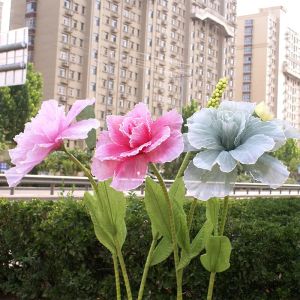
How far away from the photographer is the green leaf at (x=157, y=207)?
1.38 m

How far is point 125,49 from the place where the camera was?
66.6 meters

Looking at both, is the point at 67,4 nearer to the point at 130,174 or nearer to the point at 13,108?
the point at 13,108

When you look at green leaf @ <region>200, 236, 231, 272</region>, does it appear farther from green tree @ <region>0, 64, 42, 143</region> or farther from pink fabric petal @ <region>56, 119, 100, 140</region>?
green tree @ <region>0, 64, 42, 143</region>

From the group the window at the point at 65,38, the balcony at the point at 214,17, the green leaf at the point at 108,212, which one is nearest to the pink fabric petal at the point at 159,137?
the green leaf at the point at 108,212

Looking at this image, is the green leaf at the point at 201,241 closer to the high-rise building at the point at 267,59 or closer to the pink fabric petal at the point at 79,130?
the pink fabric petal at the point at 79,130

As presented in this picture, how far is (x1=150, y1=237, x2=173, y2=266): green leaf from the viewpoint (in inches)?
56.9

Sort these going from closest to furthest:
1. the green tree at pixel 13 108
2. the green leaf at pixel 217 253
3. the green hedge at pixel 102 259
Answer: the green leaf at pixel 217 253, the green hedge at pixel 102 259, the green tree at pixel 13 108

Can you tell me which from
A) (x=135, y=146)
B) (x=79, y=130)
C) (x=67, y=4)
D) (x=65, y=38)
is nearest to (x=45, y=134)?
(x=79, y=130)

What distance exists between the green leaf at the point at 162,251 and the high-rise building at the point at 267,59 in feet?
325

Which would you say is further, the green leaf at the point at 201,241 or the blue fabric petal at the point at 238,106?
the green leaf at the point at 201,241

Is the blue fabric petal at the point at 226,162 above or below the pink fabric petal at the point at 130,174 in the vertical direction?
above

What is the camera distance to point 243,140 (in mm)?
1202

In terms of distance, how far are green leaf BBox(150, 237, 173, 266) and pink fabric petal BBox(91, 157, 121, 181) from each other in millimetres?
316

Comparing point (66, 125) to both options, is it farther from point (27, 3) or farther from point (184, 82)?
point (184, 82)
